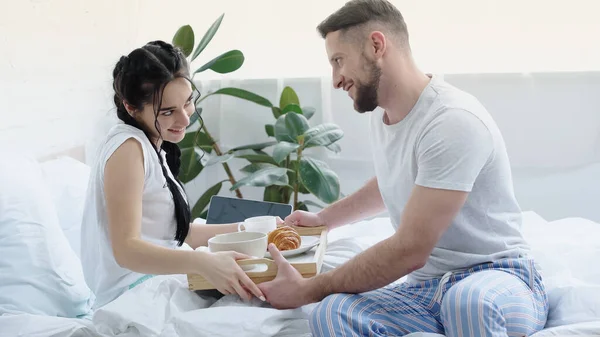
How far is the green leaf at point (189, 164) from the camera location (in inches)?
121

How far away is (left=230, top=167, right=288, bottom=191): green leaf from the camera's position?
2.79m

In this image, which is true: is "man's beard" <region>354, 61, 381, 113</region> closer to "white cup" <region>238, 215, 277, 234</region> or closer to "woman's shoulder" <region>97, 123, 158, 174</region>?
"white cup" <region>238, 215, 277, 234</region>

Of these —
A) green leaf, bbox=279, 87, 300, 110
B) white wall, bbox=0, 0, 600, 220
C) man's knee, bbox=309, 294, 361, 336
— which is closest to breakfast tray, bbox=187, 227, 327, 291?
man's knee, bbox=309, 294, 361, 336

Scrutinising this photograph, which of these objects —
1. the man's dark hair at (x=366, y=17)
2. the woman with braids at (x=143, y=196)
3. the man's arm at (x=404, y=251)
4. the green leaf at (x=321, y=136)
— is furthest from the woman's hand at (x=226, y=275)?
the green leaf at (x=321, y=136)

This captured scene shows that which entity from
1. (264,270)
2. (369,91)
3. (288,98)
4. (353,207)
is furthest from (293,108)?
(264,270)

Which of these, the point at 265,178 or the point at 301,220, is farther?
the point at 265,178

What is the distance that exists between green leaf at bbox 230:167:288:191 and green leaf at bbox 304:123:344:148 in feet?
0.53

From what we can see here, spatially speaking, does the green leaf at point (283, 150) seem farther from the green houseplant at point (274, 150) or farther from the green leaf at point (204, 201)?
the green leaf at point (204, 201)

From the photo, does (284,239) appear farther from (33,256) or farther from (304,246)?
(33,256)

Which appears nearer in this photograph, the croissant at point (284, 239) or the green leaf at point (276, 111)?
the croissant at point (284, 239)

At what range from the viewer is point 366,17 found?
168 cm

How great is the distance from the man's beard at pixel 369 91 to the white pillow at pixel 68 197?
897 millimetres

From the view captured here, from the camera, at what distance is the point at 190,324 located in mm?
1374

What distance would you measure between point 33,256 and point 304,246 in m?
0.67
